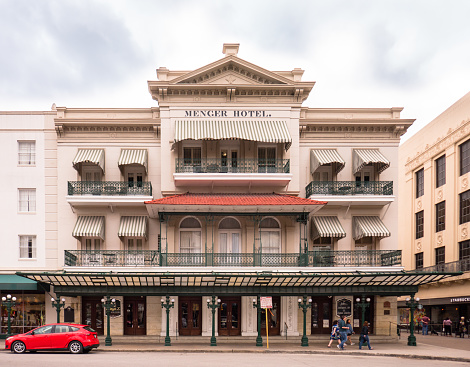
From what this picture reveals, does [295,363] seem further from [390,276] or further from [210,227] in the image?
[210,227]

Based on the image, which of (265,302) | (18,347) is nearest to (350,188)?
(265,302)

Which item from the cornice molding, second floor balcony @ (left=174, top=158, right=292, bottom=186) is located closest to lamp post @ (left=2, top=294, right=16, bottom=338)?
second floor balcony @ (left=174, top=158, right=292, bottom=186)

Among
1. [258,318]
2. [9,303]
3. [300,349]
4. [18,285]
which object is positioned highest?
[18,285]

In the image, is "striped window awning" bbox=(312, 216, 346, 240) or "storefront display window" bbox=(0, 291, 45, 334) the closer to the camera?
"striped window awning" bbox=(312, 216, 346, 240)

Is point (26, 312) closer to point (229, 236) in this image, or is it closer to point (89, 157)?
point (89, 157)

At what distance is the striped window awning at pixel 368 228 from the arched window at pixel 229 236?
6.83m

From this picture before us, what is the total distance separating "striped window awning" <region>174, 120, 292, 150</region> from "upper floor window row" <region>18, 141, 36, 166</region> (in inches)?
356

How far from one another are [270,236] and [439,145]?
1785cm

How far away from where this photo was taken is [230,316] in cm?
2911

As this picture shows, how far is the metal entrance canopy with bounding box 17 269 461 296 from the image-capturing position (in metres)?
25.3

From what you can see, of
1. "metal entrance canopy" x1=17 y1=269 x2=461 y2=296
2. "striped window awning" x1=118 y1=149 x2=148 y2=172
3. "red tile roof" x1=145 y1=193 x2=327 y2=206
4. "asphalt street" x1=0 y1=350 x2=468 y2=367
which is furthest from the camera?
"striped window awning" x1=118 y1=149 x2=148 y2=172

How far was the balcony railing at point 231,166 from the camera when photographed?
28622 mm

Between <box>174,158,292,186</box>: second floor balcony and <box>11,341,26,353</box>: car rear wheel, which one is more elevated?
<box>174,158,292,186</box>: second floor balcony

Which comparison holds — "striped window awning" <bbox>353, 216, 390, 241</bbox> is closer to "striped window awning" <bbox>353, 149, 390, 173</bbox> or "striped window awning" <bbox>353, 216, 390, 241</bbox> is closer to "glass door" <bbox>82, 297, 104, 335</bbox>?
"striped window awning" <bbox>353, 149, 390, 173</bbox>
